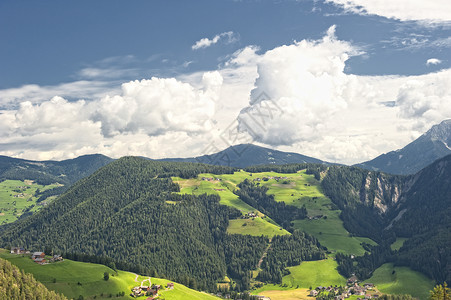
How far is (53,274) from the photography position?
18138 cm

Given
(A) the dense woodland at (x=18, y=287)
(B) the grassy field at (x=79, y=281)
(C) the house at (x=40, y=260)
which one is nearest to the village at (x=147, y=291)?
(B) the grassy field at (x=79, y=281)

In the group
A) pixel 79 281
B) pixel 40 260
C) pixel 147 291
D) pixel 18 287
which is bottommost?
pixel 147 291

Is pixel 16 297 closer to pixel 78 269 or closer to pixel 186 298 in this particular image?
pixel 78 269

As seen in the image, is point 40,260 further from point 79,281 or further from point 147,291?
point 147,291

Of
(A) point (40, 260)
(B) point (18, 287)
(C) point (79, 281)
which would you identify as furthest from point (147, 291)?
(A) point (40, 260)

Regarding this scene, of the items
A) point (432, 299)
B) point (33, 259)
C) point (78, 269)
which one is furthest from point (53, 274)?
point (432, 299)

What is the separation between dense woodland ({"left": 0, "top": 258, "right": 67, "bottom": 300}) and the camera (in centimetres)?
13500

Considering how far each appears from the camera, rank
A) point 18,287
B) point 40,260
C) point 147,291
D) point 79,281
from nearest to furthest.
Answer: point 18,287 < point 79,281 < point 147,291 < point 40,260

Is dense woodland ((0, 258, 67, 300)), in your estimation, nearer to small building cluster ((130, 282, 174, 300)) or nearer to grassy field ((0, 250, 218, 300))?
grassy field ((0, 250, 218, 300))

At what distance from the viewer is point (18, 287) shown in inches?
5522

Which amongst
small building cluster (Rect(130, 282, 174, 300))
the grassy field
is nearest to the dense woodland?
the grassy field

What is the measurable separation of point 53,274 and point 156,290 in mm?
54763

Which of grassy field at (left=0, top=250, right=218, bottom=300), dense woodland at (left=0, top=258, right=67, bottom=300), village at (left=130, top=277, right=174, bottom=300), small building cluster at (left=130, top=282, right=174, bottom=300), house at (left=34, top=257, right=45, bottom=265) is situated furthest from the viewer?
house at (left=34, top=257, right=45, bottom=265)

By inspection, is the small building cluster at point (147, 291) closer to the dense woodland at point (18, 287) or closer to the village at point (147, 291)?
the village at point (147, 291)
